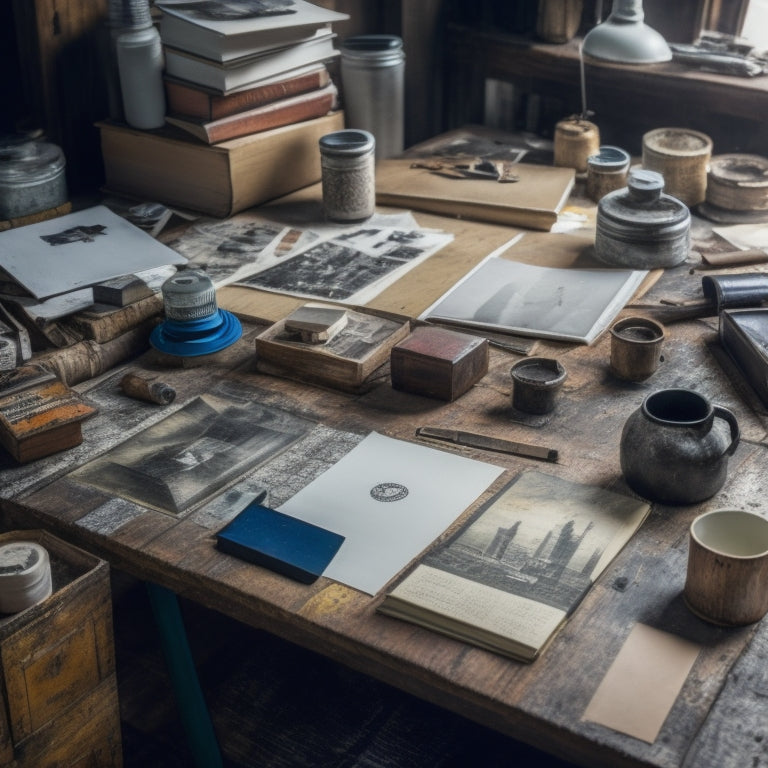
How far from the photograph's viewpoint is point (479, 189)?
255 cm

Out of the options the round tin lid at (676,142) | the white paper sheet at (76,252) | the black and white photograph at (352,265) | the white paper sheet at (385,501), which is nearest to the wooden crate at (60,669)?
the white paper sheet at (385,501)

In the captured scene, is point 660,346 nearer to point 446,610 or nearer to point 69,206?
point 446,610

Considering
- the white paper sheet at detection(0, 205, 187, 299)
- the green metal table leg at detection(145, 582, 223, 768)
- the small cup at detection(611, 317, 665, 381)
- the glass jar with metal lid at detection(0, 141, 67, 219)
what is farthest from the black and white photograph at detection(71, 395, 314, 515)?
the glass jar with metal lid at detection(0, 141, 67, 219)

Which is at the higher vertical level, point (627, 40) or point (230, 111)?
point (627, 40)

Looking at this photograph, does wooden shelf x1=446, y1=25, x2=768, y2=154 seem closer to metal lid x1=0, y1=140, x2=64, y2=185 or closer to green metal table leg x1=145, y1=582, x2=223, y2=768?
metal lid x1=0, y1=140, x2=64, y2=185

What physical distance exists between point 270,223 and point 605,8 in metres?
1.15

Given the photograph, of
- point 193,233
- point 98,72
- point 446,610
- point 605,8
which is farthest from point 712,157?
point 446,610

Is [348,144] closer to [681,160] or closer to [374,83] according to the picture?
[374,83]

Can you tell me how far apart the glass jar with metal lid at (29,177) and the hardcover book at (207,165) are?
21 centimetres

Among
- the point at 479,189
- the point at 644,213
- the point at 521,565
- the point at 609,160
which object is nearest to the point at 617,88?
the point at 609,160

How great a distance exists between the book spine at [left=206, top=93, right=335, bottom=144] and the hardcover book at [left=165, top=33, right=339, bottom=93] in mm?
75

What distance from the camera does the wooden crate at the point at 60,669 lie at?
1.34 meters

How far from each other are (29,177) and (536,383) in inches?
46.6

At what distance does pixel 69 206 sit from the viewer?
2355 mm
